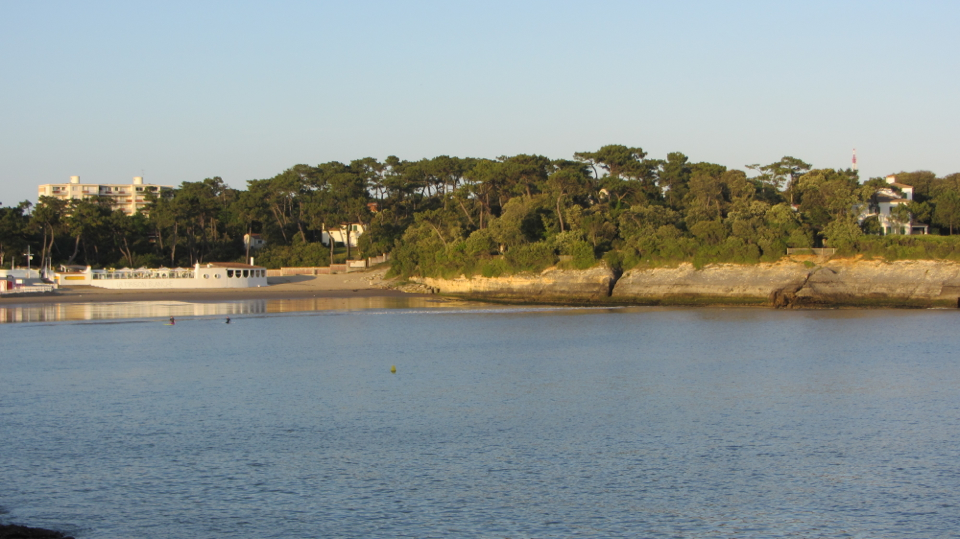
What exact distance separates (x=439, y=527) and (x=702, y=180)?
2321 inches

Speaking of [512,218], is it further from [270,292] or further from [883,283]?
[883,283]

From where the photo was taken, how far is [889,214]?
69.6 metres

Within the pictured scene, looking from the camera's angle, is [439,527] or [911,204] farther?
[911,204]

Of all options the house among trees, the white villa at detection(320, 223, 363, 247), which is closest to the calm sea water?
the white villa at detection(320, 223, 363, 247)

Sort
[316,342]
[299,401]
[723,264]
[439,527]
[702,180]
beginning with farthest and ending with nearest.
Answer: [702,180]
[723,264]
[316,342]
[299,401]
[439,527]

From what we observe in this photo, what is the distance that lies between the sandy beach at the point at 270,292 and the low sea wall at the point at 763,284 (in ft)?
45.7

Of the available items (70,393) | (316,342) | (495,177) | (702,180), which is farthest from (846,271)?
(70,393)

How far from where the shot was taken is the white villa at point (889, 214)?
66425 mm

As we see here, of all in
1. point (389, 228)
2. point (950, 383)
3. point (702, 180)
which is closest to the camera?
point (950, 383)

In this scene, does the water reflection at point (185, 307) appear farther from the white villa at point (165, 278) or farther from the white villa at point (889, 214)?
the white villa at point (889, 214)

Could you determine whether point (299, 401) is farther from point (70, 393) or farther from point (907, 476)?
point (907, 476)

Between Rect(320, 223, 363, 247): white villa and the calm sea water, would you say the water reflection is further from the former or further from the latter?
Rect(320, 223, 363, 247): white villa

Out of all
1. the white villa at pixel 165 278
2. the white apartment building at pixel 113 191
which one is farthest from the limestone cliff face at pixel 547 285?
the white apartment building at pixel 113 191

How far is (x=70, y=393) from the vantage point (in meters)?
22.6
